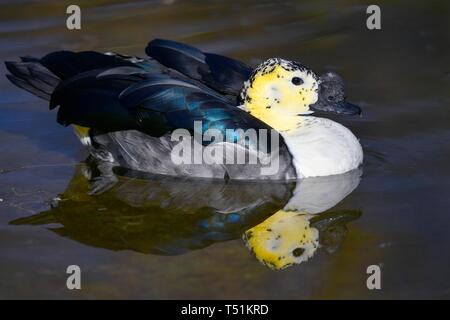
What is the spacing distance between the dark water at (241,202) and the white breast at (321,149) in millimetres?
171

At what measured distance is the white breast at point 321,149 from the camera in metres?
7.41

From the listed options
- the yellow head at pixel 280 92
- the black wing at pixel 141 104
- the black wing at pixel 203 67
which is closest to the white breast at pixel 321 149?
the yellow head at pixel 280 92

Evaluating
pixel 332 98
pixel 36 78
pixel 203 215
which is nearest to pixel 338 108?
pixel 332 98

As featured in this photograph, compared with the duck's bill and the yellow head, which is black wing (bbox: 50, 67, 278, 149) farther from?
the duck's bill

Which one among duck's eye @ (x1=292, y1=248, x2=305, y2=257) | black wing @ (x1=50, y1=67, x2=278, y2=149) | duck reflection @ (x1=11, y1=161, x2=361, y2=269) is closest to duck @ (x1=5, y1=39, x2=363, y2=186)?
black wing @ (x1=50, y1=67, x2=278, y2=149)

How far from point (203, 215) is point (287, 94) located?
1.11 meters

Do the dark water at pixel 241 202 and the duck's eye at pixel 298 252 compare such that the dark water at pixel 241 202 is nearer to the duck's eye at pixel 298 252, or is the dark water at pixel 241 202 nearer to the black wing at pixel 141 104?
the duck's eye at pixel 298 252

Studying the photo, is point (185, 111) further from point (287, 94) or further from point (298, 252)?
point (298, 252)

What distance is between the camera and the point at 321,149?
24.5 feet

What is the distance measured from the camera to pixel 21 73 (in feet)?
25.2

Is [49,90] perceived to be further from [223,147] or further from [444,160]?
[444,160]

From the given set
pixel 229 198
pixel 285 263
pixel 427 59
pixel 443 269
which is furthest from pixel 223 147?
pixel 427 59

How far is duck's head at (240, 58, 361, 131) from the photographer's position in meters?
7.38

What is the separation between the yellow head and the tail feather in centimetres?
139
